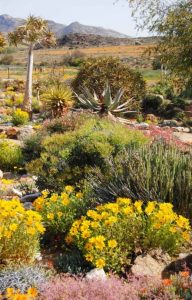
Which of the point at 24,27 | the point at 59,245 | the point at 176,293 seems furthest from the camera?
the point at 24,27

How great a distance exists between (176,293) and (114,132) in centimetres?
517

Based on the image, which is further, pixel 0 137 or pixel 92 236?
pixel 0 137

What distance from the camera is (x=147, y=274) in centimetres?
474

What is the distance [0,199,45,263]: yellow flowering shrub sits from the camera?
15.6 ft

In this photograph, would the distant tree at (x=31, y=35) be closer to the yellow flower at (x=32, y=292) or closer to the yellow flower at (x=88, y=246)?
the yellow flower at (x=88, y=246)

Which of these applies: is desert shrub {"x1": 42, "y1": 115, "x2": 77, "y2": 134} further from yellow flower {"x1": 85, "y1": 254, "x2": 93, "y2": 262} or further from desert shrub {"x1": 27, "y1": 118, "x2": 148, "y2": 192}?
yellow flower {"x1": 85, "y1": 254, "x2": 93, "y2": 262}

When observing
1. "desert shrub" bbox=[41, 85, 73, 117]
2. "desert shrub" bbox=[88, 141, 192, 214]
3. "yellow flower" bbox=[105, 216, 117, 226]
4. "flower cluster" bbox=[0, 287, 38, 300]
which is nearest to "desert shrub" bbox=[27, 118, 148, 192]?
"desert shrub" bbox=[88, 141, 192, 214]

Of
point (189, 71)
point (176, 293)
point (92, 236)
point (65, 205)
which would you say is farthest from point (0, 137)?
point (176, 293)

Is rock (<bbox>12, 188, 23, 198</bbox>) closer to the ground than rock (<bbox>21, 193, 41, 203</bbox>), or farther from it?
closer to the ground

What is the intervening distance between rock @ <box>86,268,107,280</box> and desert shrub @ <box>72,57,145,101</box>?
17318mm

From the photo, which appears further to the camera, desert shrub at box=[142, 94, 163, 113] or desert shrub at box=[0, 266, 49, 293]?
desert shrub at box=[142, 94, 163, 113]

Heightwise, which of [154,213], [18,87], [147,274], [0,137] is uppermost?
[154,213]

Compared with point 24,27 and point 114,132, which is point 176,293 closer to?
point 114,132

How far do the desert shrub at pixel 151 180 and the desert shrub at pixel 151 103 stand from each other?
17288 millimetres
